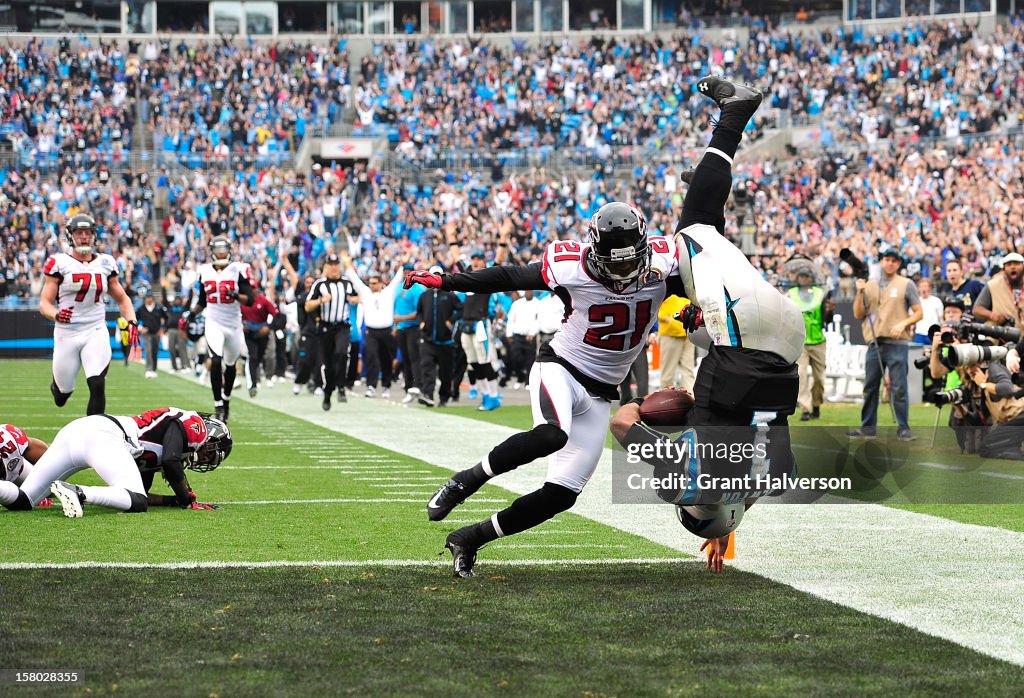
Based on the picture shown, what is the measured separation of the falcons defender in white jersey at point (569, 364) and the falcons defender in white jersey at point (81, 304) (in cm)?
575

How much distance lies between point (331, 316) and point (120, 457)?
973 centimetres

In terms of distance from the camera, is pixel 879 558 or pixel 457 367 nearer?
pixel 879 558

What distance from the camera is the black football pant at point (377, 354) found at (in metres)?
19.8

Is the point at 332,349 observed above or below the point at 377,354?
above

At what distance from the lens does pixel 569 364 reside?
616cm

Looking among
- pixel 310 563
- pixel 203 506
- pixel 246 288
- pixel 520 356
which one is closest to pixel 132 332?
pixel 246 288

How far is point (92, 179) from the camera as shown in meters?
38.9

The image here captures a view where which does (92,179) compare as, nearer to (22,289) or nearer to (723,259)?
(22,289)

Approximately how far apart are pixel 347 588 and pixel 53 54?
43.7 m

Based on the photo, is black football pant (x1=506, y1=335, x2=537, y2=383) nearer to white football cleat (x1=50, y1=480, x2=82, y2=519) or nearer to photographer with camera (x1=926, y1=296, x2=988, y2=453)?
photographer with camera (x1=926, y1=296, x2=988, y2=453)

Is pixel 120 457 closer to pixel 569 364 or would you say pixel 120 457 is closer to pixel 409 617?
pixel 569 364

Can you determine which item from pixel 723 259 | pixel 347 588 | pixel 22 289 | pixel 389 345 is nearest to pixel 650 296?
pixel 723 259

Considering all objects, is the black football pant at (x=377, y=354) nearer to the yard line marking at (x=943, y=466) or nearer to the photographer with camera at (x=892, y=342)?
the photographer with camera at (x=892, y=342)

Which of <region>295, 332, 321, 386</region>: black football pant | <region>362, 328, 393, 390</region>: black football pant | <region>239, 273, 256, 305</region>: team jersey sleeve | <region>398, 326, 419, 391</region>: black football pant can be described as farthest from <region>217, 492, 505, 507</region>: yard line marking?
<region>362, 328, 393, 390</region>: black football pant
